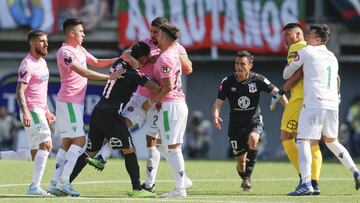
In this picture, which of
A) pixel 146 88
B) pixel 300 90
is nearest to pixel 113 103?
pixel 146 88

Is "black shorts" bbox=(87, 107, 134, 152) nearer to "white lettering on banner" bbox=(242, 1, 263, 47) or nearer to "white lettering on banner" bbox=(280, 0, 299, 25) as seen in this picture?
"white lettering on banner" bbox=(242, 1, 263, 47)

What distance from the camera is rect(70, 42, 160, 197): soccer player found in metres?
13.9

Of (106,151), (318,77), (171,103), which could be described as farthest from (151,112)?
(318,77)

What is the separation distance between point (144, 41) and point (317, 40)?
7.74 ft

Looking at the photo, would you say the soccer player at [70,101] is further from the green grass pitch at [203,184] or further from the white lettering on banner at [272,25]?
the white lettering on banner at [272,25]

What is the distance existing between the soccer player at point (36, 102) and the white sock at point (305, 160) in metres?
3.35

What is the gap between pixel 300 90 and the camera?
15.0 m

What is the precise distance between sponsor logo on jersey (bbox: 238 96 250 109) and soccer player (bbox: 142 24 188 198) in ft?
7.13

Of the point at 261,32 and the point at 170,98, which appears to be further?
the point at 261,32

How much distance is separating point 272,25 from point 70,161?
1963 centimetres

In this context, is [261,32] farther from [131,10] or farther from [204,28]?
[131,10]

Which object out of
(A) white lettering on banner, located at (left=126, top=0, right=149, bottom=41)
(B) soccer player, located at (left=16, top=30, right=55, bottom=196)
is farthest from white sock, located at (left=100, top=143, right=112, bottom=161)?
(A) white lettering on banner, located at (left=126, top=0, right=149, bottom=41)

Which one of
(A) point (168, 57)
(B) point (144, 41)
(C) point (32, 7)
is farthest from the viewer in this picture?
(C) point (32, 7)

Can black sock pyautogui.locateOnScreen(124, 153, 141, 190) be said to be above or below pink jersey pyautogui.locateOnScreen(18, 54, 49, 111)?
below
